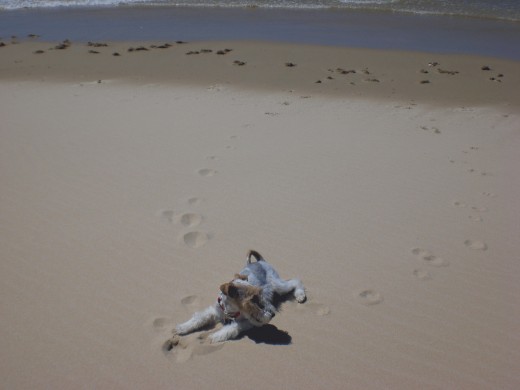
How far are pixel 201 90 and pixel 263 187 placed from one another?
4.27 m

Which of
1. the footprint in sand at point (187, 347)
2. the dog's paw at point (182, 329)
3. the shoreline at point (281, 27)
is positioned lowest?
the footprint in sand at point (187, 347)

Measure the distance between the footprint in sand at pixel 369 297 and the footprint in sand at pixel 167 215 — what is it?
2.09 meters

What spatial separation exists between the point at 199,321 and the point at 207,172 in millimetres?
2608

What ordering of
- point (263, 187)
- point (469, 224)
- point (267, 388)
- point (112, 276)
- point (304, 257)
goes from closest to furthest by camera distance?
point (267, 388)
point (112, 276)
point (304, 257)
point (469, 224)
point (263, 187)

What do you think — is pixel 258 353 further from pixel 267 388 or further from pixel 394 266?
pixel 394 266

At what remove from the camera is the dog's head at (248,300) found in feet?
9.87

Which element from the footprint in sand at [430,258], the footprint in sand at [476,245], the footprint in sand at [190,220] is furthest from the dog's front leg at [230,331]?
the footprint in sand at [476,245]

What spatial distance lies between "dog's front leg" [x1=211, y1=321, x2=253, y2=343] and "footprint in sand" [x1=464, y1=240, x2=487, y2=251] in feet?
7.95

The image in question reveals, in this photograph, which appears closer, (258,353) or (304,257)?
(258,353)

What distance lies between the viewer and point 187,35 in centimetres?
1336

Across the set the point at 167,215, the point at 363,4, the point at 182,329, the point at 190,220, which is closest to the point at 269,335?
the point at 182,329

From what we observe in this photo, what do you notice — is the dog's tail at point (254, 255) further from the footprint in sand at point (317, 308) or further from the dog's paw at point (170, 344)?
the dog's paw at point (170, 344)

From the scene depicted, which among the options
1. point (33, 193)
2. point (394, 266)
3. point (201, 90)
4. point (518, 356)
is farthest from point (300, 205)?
point (201, 90)

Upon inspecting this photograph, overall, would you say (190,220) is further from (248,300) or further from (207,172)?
(248,300)
